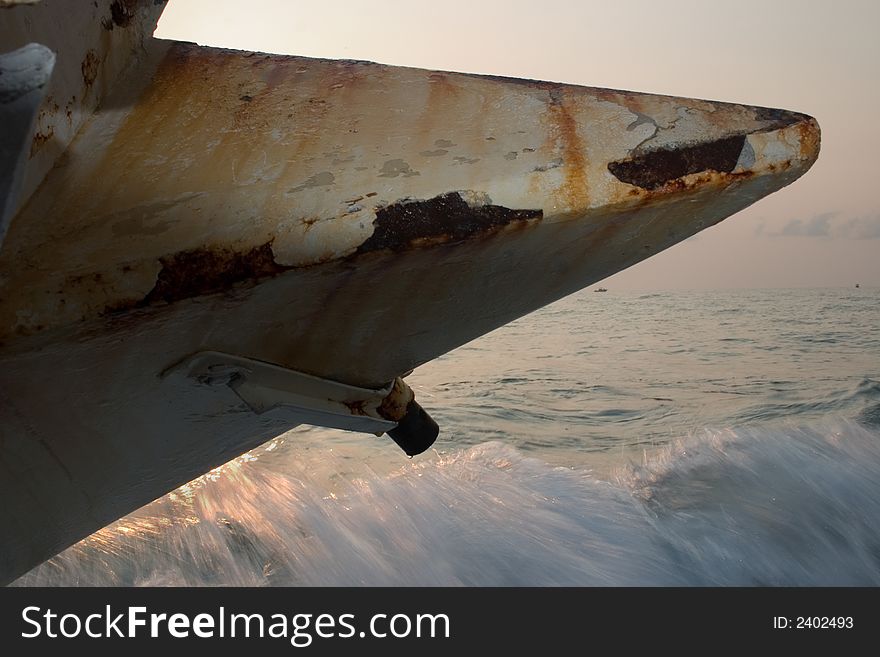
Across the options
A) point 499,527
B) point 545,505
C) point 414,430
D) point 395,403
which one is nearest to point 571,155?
point 395,403

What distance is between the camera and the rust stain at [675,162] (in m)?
1.27

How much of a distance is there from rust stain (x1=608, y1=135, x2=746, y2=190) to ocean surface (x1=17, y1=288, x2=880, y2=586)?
337cm

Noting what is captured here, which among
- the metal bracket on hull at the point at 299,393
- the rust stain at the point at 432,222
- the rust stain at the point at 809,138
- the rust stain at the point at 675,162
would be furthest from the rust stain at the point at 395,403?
the rust stain at the point at 809,138

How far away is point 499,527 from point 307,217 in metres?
3.98

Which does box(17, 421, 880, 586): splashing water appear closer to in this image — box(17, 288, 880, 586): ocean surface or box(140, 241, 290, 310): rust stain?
box(17, 288, 880, 586): ocean surface

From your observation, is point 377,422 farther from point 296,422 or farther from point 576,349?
point 576,349

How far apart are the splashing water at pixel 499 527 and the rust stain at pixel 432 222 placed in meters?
3.38

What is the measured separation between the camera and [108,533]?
4848 mm

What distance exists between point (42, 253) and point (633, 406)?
353 inches

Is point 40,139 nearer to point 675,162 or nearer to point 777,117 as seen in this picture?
point 675,162

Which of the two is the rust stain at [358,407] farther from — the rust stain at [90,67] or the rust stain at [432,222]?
the rust stain at [90,67]

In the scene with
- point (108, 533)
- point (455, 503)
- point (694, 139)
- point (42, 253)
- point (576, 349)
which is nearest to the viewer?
point (42, 253)

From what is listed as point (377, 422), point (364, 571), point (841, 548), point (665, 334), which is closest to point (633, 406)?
point (841, 548)

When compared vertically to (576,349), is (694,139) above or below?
below
